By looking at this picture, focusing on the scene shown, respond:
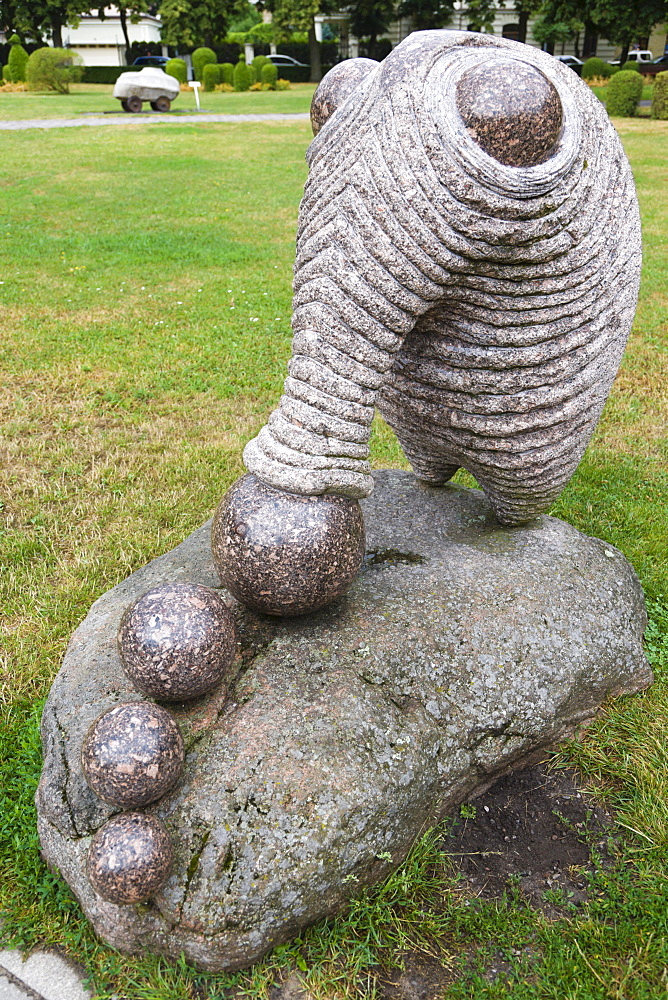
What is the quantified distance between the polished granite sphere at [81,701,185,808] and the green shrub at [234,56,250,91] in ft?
126

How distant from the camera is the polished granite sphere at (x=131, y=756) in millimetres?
2324

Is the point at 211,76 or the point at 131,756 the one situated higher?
the point at 211,76

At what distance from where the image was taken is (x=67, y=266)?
9.88m

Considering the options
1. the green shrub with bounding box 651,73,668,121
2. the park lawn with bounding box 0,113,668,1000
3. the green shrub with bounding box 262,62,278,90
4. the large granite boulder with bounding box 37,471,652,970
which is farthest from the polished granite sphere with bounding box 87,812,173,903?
the green shrub with bounding box 262,62,278,90

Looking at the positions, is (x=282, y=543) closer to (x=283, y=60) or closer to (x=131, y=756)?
(x=131, y=756)

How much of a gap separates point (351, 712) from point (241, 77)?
127ft

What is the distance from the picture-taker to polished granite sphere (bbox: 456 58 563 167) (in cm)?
233

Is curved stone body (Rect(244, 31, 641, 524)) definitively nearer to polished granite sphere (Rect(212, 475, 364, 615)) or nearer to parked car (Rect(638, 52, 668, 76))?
polished granite sphere (Rect(212, 475, 364, 615))

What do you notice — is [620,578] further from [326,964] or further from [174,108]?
[174,108]

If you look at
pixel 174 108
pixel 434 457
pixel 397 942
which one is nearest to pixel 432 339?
pixel 434 457

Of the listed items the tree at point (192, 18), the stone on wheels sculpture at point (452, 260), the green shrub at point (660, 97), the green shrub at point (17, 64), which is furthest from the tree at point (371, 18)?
the stone on wheels sculpture at point (452, 260)

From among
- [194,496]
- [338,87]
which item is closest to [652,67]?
[194,496]

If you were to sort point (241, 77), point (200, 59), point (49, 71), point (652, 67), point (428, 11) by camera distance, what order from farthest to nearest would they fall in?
point (200, 59), point (428, 11), point (652, 67), point (241, 77), point (49, 71)

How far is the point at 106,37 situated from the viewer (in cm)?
4900
